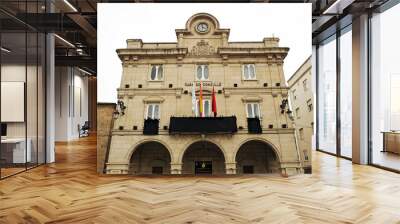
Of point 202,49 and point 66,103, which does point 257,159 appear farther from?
point 66,103

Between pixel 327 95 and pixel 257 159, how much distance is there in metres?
4.79

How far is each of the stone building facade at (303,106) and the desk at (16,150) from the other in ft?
18.5

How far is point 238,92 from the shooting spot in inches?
284

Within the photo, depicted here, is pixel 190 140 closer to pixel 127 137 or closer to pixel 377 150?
pixel 127 137

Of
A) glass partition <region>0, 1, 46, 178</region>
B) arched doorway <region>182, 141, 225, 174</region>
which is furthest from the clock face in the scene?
glass partition <region>0, 1, 46, 178</region>

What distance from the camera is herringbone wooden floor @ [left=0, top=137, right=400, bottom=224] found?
4207mm

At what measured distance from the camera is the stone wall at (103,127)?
23.6 ft

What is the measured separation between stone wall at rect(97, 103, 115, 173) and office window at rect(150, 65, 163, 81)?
3.24 feet

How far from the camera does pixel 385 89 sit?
799 centimetres

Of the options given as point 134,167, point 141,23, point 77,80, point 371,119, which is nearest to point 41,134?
point 134,167

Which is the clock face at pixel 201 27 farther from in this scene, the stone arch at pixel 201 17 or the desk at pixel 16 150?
the desk at pixel 16 150

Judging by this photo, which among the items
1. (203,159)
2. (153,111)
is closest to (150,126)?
(153,111)

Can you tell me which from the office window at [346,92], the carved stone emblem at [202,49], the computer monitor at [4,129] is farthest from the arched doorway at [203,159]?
the office window at [346,92]

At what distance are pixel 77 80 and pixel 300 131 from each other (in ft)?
46.3
